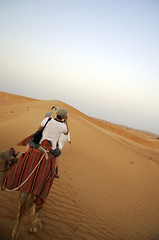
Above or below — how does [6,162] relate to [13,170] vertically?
above

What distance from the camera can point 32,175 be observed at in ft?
9.05

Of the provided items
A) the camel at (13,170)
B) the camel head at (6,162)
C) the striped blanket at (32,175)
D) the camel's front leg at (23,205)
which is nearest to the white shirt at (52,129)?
the camel at (13,170)

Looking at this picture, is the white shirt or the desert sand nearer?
the white shirt

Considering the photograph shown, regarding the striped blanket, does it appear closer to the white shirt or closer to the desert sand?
the white shirt

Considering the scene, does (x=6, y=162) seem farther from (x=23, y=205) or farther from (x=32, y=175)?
(x=23, y=205)

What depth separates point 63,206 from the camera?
4457 millimetres

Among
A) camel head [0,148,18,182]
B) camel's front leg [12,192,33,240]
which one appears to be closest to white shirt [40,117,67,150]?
camel head [0,148,18,182]

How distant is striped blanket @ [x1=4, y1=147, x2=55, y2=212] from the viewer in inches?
107

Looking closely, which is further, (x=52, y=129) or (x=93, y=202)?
(x=93, y=202)

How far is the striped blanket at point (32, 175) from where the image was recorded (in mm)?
2715

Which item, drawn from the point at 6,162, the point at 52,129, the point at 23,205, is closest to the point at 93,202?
the point at 23,205

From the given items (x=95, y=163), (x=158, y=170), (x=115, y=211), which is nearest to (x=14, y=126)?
(x=95, y=163)

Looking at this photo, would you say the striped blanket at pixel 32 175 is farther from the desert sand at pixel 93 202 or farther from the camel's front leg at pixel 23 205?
the desert sand at pixel 93 202

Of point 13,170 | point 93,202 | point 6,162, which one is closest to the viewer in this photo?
point 6,162
